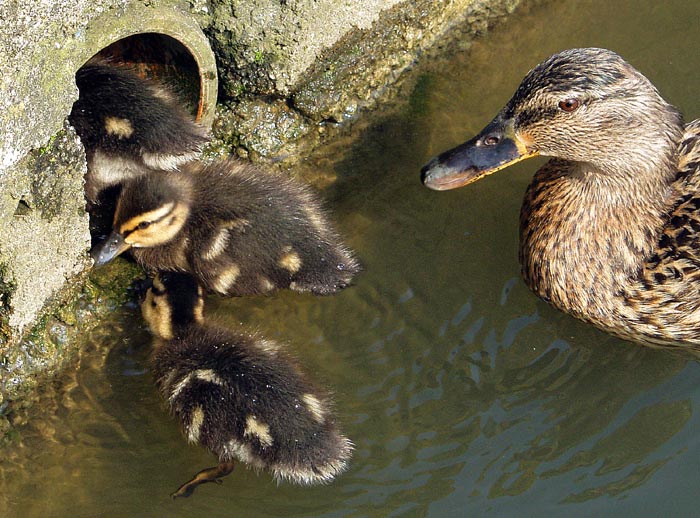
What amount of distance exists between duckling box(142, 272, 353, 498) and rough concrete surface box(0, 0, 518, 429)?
0.39m

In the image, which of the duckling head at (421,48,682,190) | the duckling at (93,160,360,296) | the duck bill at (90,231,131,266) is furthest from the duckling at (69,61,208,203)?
the duckling head at (421,48,682,190)

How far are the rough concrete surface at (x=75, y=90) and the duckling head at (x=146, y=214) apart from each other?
105 millimetres

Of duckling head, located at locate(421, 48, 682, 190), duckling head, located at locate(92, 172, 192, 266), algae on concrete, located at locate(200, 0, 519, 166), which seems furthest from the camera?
algae on concrete, located at locate(200, 0, 519, 166)

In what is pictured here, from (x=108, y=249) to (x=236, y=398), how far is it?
74 cm

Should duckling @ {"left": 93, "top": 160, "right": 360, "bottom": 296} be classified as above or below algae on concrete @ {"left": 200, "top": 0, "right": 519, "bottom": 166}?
below

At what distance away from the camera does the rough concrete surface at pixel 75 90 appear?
8.86 feet

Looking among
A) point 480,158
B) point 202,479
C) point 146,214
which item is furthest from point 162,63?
point 202,479

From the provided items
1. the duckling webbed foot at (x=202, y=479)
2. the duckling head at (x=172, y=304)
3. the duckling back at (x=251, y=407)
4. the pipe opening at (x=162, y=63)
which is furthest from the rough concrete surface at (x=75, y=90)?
the duckling webbed foot at (x=202, y=479)

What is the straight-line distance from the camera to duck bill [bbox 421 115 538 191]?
116 inches

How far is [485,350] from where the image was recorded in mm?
3340

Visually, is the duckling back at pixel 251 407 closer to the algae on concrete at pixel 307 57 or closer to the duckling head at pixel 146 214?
the duckling head at pixel 146 214

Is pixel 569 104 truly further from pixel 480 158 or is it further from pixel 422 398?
pixel 422 398

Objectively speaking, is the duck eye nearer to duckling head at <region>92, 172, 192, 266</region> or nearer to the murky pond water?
the murky pond water

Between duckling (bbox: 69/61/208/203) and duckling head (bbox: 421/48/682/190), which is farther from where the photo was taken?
duckling (bbox: 69/61/208/203)
